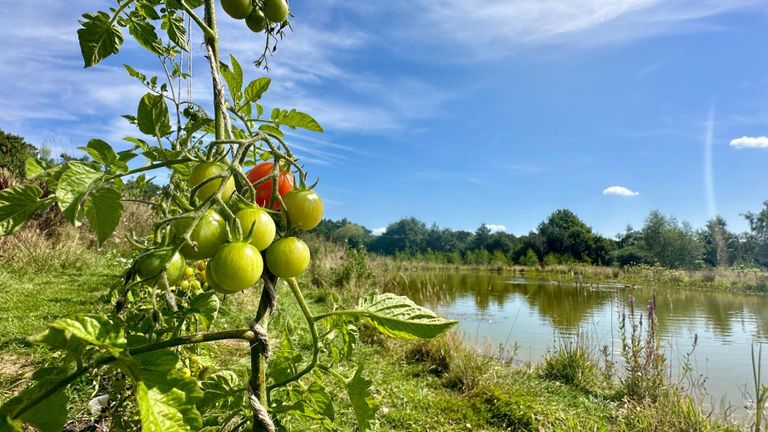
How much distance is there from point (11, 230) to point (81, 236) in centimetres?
851

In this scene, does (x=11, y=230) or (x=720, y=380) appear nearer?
(x=11, y=230)

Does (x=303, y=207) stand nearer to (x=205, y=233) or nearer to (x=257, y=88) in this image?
(x=205, y=233)

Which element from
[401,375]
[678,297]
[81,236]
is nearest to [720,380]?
[401,375]

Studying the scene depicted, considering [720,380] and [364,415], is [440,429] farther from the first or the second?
[720,380]

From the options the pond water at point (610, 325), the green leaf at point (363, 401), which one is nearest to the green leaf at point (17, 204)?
the green leaf at point (363, 401)

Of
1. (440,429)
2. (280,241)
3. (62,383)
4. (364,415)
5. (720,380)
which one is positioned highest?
(280,241)

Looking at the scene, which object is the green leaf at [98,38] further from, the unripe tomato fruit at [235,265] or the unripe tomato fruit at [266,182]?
the unripe tomato fruit at [235,265]

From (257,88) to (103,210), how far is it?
0.33 metres

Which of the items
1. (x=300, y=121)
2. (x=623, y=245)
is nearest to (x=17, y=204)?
(x=300, y=121)

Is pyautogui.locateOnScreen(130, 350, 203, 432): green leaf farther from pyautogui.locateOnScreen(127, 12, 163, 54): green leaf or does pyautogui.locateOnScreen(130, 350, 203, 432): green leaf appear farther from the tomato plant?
pyautogui.locateOnScreen(127, 12, 163, 54): green leaf

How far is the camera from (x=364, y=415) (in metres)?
0.75

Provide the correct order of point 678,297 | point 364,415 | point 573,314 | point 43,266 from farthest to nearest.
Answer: point 678,297 → point 573,314 → point 43,266 → point 364,415

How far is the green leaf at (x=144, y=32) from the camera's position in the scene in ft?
2.47

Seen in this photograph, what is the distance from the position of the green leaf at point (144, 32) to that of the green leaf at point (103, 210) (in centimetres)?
38
